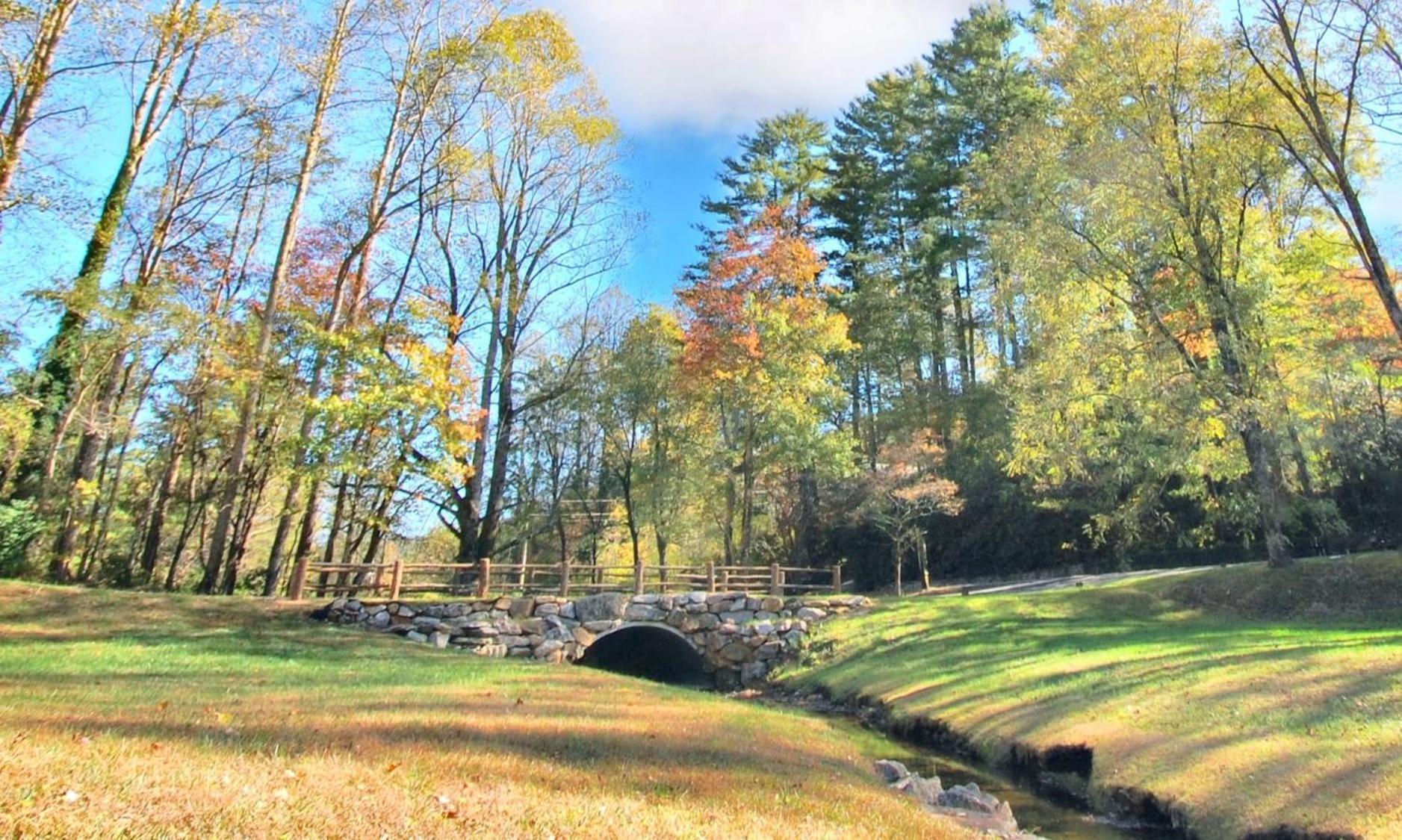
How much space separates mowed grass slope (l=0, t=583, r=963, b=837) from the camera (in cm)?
392

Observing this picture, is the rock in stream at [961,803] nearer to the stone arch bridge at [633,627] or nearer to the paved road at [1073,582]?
the stone arch bridge at [633,627]

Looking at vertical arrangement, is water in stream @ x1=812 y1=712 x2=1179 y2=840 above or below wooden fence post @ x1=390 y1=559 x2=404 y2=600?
below

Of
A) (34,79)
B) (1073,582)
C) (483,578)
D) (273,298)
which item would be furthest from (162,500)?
(1073,582)

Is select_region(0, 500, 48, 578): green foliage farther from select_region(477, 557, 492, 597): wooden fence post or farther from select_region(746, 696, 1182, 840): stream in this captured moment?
select_region(746, 696, 1182, 840): stream

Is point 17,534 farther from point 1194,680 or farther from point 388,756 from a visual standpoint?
point 1194,680

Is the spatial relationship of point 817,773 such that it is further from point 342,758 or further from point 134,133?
point 134,133

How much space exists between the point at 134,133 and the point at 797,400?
19370 millimetres

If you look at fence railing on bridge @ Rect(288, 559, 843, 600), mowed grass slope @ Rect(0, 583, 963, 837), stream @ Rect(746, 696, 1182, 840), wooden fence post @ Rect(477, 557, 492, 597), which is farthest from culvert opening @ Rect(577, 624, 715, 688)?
mowed grass slope @ Rect(0, 583, 963, 837)

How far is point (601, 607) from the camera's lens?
784 inches

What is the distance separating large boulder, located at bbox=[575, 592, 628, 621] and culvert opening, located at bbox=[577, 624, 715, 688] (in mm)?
607

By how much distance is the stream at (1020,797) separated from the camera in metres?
7.77

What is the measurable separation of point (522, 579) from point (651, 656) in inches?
185

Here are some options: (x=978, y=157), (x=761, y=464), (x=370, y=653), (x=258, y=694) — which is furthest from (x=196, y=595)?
(x=978, y=157)

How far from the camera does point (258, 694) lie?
772 cm
